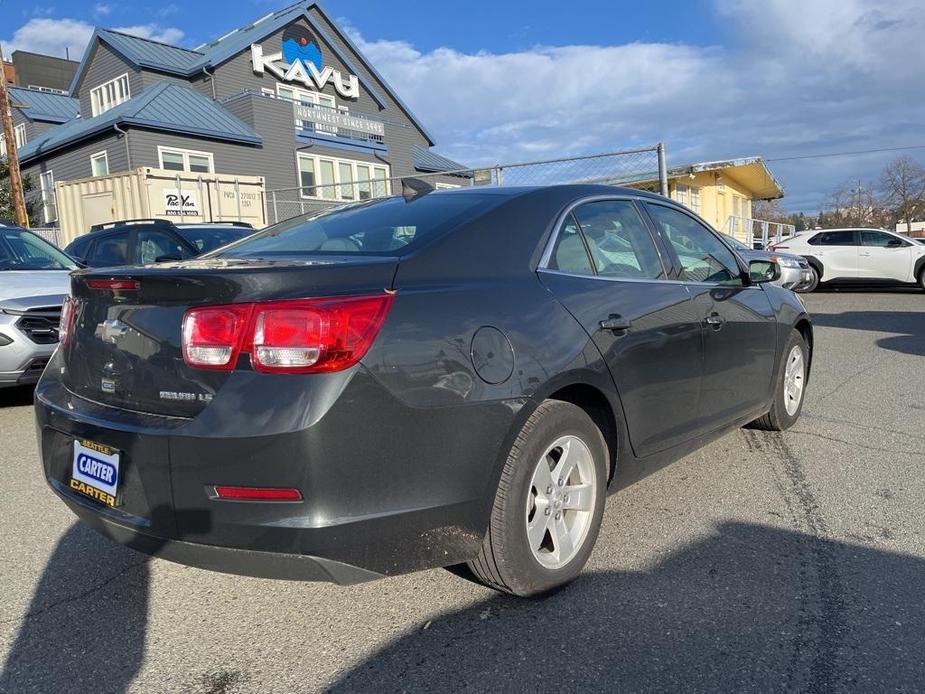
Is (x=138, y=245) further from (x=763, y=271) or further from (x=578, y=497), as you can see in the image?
(x=578, y=497)

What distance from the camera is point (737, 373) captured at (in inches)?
157

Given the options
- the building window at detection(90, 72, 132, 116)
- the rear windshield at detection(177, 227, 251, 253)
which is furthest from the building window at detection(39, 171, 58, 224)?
the rear windshield at detection(177, 227, 251, 253)

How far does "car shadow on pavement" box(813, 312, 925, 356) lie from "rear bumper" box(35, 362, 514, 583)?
7.51 m

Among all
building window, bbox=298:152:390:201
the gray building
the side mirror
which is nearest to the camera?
the side mirror

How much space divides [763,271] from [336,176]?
2427cm

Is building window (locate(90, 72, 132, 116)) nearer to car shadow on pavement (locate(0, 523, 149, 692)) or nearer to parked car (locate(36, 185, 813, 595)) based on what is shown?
car shadow on pavement (locate(0, 523, 149, 692))

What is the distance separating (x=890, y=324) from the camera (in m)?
10.6

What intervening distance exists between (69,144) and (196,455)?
25.7m

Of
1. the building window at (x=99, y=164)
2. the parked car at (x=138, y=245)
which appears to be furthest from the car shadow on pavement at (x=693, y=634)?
the building window at (x=99, y=164)

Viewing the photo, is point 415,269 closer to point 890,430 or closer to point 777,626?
point 777,626

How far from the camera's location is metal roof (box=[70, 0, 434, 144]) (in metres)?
25.2

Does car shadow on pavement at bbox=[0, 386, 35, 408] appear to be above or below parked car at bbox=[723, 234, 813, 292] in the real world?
below

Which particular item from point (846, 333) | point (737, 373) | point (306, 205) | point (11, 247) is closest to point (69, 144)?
point (306, 205)

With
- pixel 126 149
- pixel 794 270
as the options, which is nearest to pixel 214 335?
pixel 794 270
